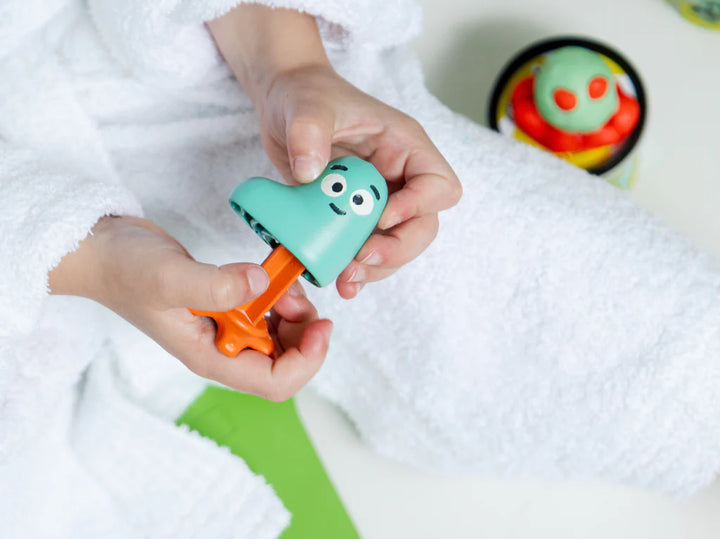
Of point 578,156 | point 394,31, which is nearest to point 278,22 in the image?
point 394,31

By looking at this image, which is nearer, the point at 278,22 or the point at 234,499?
the point at 278,22

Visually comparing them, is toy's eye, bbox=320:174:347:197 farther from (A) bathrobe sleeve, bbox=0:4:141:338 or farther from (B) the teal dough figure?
(A) bathrobe sleeve, bbox=0:4:141:338

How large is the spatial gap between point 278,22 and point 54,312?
0.98 feet

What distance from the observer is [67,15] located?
62cm

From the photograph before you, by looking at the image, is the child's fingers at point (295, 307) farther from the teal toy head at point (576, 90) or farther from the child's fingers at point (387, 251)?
the teal toy head at point (576, 90)

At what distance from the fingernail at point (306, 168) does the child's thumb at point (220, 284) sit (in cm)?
6

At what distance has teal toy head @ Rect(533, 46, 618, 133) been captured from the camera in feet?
2.25

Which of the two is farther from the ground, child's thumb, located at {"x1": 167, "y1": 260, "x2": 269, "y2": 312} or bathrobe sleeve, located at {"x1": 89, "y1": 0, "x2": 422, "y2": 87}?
bathrobe sleeve, located at {"x1": 89, "y1": 0, "x2": 422, "y2": 87}

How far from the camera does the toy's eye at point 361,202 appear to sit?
43cm

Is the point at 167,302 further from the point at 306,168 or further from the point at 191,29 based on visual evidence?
the point at 191,29

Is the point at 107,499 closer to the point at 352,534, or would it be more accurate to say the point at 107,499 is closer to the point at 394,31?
the point at 352,534

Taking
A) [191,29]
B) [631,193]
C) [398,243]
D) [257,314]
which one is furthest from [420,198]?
[631,193]

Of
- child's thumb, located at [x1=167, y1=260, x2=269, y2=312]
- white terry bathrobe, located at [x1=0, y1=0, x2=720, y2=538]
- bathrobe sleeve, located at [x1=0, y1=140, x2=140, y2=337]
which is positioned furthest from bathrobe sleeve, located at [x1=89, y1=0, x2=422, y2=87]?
child's thumb, located at [x1=167, y1=260, x2=269, y2=312]

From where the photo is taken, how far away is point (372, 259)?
478 millimetres
